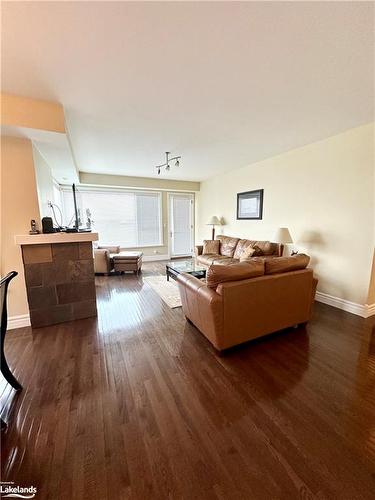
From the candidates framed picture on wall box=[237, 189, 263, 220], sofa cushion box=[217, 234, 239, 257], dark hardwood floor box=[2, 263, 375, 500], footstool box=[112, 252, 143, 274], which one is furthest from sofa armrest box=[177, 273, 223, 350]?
framed picture on wall box=[237, 189, 263, 220]

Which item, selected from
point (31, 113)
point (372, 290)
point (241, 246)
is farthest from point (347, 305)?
point (31, 113)

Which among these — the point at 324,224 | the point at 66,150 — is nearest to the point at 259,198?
the point at 324,224

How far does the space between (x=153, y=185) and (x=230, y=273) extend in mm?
4902

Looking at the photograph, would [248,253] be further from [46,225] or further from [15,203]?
[15,203]

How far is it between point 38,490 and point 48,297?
6.82 ft

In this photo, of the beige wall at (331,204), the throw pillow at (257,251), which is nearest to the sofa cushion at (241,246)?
the throw pillow at (257,251)

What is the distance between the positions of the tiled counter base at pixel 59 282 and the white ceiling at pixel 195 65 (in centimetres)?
169

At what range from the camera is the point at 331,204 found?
316 cm

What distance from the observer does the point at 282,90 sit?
1991 millimetres

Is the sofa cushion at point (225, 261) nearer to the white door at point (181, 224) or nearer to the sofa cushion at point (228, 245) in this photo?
the sofa cushion at point (228, 245)

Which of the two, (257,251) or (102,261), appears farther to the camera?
(102,261)

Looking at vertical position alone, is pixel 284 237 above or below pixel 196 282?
above

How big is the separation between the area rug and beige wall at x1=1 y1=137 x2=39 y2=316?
6.51 feet

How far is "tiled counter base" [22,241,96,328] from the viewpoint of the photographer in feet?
8.59
